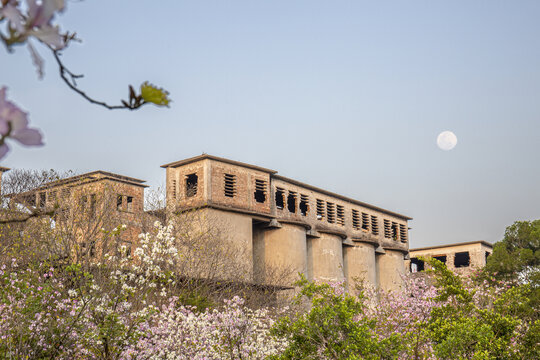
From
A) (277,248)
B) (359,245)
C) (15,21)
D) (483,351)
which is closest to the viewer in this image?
(15,21)

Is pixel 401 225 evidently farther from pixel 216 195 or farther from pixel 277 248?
pixel 216 195

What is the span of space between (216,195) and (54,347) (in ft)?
64.0

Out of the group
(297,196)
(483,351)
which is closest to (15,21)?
(483,351)

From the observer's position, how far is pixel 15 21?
51.0 inches

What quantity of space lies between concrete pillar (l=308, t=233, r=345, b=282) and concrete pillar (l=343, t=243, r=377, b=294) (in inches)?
92.5

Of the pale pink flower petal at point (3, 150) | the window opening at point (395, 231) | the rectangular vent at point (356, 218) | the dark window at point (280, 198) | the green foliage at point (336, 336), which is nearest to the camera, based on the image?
the pale pink flower petal at point (3, 150)

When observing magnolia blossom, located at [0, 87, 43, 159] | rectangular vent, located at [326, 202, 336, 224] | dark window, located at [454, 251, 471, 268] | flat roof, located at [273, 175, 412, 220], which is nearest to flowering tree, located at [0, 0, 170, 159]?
magnolia blossom, located at [0, 87, 43, 159]

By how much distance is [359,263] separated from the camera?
42.0 m

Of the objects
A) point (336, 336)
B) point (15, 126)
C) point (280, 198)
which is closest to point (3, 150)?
point (15, 126)

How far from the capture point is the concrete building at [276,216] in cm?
3145

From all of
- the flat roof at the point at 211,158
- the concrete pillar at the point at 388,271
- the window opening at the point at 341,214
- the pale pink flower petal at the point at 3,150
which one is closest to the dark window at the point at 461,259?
the concrete pillar at the point at 388,271

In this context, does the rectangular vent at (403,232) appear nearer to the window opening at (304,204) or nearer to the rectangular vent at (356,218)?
the rectangular vent at (356,218)

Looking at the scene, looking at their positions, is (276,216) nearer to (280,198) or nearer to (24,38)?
(280,198)

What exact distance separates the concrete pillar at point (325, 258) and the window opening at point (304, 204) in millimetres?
1839
